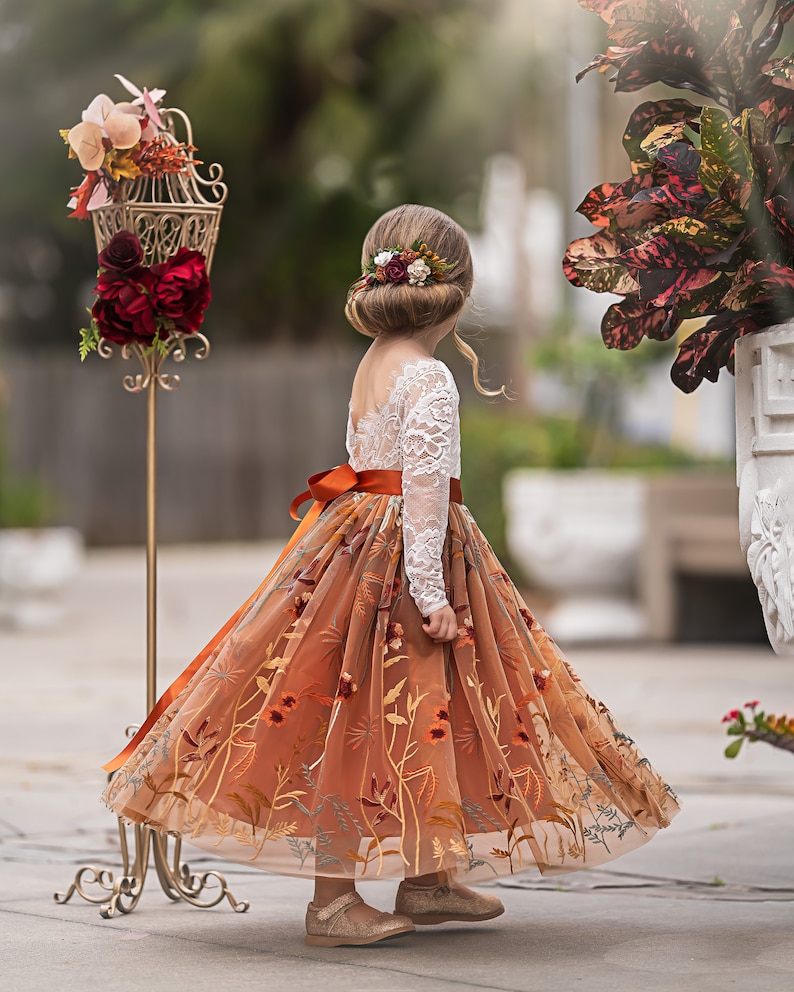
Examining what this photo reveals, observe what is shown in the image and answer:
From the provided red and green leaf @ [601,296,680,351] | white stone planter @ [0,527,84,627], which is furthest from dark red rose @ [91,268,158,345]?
white stone planter @ [0,527,84,627]

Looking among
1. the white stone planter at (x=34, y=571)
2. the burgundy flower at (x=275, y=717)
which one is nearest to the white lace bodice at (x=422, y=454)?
the burgundy flower at (x=275, y=717)

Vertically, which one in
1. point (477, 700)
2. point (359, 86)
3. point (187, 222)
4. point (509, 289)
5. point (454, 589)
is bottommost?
point (477, 700)

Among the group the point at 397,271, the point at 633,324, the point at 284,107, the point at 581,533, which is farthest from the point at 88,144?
the point at 284,107

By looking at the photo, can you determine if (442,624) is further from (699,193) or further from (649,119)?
(649,119)

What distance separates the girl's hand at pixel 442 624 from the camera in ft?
10.5

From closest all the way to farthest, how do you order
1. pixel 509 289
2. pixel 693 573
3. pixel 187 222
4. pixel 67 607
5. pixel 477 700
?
pixel 477 700, pixel 187 222, pixel 693 573, pixel 67 607, pixel 509 289

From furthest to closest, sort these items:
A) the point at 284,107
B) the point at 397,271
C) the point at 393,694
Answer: the point at 284,107, the point at 397,271, the point at 393,694

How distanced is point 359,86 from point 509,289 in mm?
5760

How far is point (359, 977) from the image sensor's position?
2986 millimetres

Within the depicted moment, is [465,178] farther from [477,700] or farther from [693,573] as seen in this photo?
[477,700]

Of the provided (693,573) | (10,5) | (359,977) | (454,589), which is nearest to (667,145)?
(454,589)

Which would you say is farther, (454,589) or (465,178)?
(465,178)

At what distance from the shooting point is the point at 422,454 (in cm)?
329

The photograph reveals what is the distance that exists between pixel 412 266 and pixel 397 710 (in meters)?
0.95
